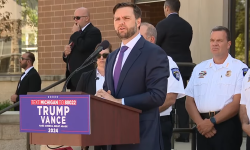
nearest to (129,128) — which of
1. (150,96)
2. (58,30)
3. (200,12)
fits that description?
(150,96)

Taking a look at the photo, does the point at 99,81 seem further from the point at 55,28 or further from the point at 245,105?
the point at 55,28

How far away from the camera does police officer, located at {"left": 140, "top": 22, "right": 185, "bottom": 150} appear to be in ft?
18.3

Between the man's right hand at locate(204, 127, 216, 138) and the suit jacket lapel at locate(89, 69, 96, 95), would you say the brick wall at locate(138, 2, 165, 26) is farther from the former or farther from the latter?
the man's right hand at locate(204, 127, 216, 138)

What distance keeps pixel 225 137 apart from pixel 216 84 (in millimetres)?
584

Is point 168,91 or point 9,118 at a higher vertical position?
point 168,91

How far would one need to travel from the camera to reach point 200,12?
9750mm

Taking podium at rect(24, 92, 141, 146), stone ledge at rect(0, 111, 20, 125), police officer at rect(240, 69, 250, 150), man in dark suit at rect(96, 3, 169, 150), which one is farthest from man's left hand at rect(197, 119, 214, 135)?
stone ledge at rect(0, 111, 20, 125)

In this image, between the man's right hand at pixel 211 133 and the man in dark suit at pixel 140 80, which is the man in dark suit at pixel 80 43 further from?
the man in dark suit at pixel 140 80

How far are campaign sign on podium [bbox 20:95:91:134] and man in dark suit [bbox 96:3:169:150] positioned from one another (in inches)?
15.7

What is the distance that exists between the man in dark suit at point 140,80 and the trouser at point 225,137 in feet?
6.38

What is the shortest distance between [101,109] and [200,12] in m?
6.48

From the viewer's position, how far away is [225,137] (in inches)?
232

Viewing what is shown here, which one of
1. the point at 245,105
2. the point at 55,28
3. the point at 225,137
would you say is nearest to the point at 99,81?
the point at 225,137

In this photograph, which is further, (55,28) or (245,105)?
(55,28)
